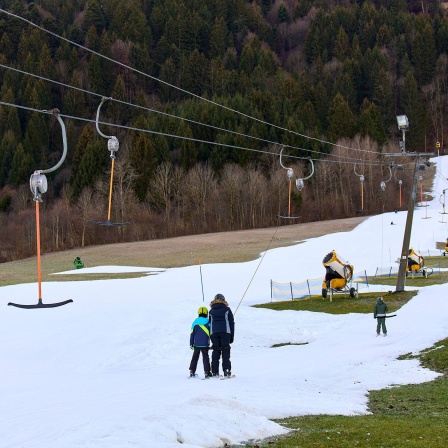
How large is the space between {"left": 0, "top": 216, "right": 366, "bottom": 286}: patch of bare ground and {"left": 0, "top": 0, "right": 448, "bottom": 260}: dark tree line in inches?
319

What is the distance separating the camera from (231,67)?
162125mm

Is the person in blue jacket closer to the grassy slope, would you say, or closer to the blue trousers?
the blue trousers

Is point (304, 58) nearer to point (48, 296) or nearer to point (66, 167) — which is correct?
point (66, 167)

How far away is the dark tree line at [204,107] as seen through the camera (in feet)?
336

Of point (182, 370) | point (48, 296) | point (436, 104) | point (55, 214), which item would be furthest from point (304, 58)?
point (182, 370)

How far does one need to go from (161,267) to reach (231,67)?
107764 mm

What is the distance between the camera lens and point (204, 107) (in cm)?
12231

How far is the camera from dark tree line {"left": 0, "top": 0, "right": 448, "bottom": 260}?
102m

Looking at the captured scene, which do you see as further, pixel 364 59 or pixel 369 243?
pixel 364 59

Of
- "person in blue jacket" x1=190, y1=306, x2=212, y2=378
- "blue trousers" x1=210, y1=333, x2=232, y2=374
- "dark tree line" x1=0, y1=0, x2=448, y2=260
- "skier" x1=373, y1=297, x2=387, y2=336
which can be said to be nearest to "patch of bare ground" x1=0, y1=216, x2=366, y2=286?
"dark tree line" x1=0, y1=0, x2=448, y2=260

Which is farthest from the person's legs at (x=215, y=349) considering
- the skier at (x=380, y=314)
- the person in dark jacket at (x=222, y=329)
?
the skier at (x=380, y=314)

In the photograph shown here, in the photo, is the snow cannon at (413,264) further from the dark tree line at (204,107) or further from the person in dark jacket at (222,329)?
the person in dark jacket at (222,329)

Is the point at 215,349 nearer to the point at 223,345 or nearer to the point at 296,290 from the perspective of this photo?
the point at 223,345

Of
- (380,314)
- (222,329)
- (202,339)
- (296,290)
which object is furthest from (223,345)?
(296,290)
